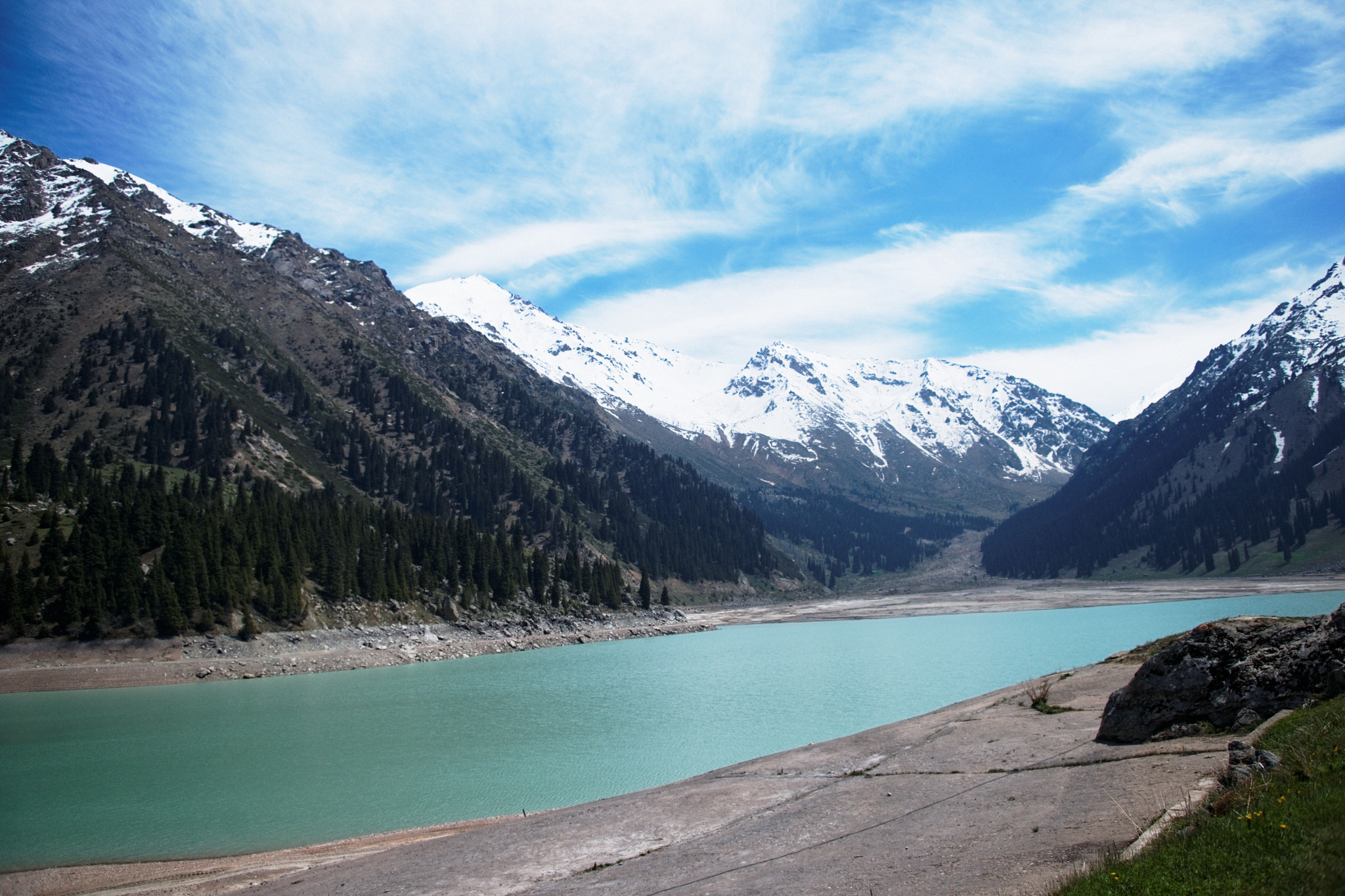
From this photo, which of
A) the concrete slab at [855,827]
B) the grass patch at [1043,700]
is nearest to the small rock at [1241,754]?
the concrete slab at [855,827]

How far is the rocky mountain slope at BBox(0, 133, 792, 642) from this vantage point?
80.3 m

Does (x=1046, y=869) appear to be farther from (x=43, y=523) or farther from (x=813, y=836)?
(x=43, y=523)

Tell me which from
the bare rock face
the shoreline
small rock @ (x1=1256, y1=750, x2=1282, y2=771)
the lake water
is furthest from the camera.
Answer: the shoreline

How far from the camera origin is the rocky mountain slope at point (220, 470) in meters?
80.3

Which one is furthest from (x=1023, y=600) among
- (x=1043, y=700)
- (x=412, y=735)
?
(x=1043, y=700)

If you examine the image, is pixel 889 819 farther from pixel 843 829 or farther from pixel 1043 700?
pixel 1043 700

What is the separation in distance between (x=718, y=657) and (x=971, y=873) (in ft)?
233

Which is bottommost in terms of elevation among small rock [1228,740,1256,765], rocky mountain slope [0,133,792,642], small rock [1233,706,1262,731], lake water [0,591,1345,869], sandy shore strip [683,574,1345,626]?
sandy shore strip [683,574,1345,626]

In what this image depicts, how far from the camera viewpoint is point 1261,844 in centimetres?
983

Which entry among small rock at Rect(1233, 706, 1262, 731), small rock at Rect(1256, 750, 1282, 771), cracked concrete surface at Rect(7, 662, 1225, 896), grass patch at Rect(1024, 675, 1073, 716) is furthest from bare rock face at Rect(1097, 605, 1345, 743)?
small rock at Rect(1256, 750, 1282, 771)

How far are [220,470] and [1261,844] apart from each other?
137213mm

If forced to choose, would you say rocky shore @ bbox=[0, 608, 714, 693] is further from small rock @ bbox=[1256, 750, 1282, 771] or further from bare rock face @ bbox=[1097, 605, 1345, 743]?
small rock @ bbox=[1256, 750, 1282, 771]

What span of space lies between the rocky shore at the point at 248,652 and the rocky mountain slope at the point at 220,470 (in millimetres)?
2812

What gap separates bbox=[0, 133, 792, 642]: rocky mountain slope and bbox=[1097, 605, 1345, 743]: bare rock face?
7827cm
